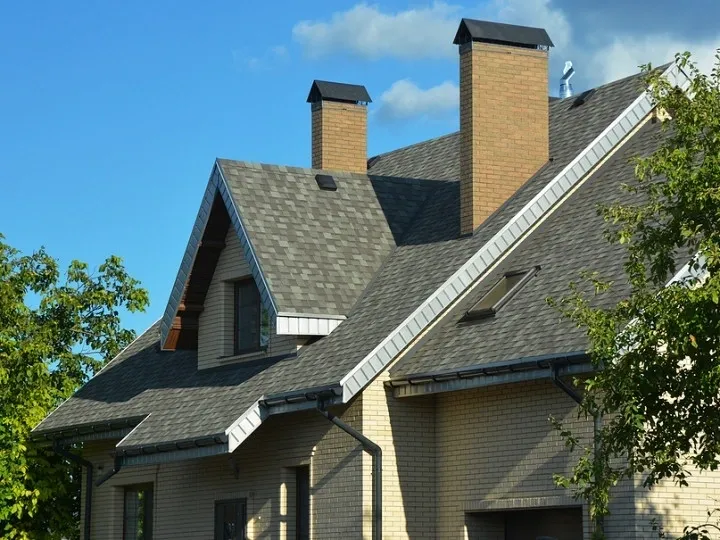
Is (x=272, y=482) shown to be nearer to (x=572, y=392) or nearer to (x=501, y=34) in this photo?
(x=572, y=392)

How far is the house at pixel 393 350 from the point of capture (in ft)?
62.9

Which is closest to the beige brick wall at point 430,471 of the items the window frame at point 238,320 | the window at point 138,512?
the window frame at point 238,320

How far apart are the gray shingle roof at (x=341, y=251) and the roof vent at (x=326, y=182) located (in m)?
0.16

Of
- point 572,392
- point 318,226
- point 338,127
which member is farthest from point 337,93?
point 572,392

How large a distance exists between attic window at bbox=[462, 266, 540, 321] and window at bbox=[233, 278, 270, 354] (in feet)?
12.7

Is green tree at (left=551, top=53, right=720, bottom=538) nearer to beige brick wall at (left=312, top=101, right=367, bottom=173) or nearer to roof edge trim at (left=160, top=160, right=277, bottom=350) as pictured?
roof edge trim at (left=160, top=160, right=277, bottom=350)

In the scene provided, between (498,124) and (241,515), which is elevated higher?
(498,124)

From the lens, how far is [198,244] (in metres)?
24.1

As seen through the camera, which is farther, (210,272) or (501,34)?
(210,272)

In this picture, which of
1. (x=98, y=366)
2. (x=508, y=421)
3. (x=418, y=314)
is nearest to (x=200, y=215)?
(x=418, y=314)

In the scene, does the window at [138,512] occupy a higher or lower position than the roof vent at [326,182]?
lower

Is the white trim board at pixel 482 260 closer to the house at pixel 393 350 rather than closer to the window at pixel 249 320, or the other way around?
the house at pixel 393 350

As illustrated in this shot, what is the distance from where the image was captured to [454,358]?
64.5 ft

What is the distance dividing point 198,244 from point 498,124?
5.24 metres
